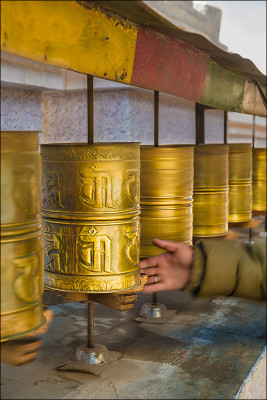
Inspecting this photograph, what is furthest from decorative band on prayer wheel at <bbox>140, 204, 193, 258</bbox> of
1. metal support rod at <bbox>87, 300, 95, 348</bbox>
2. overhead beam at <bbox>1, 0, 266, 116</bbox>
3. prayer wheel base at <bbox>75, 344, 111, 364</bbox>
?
prayer wheel base at <bbox>75, 344, 111, 364</bbox>

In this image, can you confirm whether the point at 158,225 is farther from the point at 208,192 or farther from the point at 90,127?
the point at 208,192

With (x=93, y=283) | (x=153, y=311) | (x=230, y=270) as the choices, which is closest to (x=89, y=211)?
(x=93, y=283)

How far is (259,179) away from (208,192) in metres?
1.63

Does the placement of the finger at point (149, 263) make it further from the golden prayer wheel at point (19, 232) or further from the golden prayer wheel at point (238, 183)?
the golden prayer wheel at point (238, 183)

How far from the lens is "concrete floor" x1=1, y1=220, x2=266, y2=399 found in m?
2.72

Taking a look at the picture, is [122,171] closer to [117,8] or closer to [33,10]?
[117,8]

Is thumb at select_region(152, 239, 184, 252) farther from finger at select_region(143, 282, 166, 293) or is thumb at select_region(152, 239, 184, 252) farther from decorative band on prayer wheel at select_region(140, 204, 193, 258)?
decorative band on prayer wheel at select_region(140, 204, 193, 258)

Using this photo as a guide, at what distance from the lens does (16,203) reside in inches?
47.8

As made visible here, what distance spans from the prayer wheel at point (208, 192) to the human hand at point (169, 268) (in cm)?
110

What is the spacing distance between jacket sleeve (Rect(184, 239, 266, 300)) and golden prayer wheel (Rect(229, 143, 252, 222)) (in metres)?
1.97

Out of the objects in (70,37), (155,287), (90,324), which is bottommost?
(90,324)

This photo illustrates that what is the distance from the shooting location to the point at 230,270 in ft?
5.97

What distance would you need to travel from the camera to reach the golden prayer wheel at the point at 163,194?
2.38 m

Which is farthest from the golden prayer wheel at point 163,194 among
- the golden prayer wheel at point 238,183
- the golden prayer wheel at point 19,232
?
the golden prayer wheel at point 238,183
